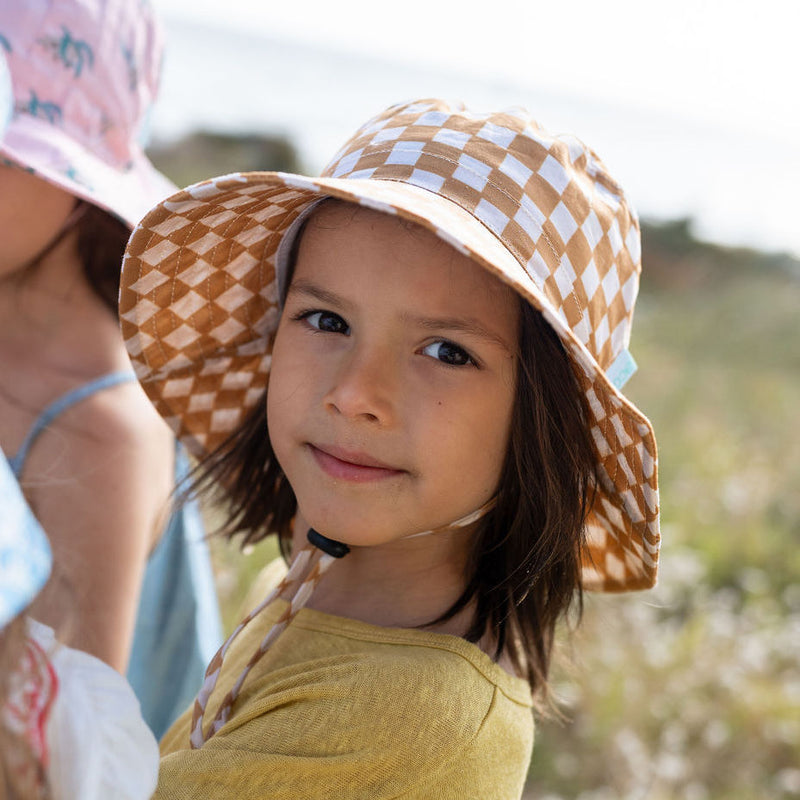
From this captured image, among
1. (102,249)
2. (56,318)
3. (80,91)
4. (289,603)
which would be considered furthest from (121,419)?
(80,91)

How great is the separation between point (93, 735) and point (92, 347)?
50.4 inches

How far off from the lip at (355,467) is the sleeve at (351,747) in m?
0.26

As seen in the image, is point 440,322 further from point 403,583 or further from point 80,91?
point 80,91

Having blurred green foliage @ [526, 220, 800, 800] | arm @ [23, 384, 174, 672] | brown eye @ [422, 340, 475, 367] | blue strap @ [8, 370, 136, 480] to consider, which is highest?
brown eye @ [422, 340, 475, 367]

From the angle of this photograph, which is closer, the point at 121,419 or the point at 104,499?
the point at 104,499

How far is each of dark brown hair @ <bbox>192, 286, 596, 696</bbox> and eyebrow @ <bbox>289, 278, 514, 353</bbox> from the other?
0.21ft

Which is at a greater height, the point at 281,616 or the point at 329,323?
the point at 329,323

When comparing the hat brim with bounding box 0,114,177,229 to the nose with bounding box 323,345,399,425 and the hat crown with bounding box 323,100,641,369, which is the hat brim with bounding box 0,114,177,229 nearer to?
the hat crown with bounding box 323,100,641,369

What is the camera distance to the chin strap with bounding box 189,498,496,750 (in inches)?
56.3

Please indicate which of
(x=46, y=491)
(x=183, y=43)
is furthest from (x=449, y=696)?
(x=183, y=43)

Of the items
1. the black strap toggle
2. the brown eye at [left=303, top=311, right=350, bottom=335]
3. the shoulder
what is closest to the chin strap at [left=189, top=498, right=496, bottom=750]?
the black strap toggle

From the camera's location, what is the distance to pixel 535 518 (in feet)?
5.04

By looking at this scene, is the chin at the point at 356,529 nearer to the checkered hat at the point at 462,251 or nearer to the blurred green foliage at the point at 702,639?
the checkered hat at the point at 462,251

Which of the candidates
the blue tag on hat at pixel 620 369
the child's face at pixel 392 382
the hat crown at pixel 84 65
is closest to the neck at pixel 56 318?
the hat crown at pixel 84 65
